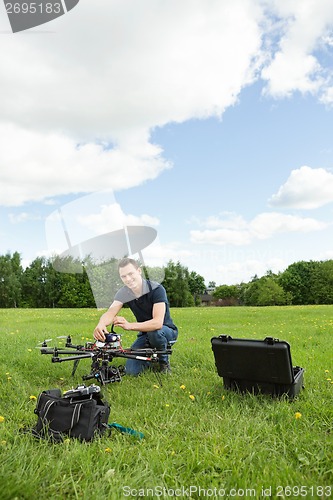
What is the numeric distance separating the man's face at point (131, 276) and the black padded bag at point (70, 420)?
A: 7.53 feet

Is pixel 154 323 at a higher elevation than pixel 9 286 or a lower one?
lower

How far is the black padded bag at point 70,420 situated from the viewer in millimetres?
3291

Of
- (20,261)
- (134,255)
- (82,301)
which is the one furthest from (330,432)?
(20,261)

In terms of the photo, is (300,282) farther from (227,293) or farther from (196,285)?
(196,285)

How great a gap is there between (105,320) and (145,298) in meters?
0.70

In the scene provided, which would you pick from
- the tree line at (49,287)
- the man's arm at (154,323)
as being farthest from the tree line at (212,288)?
the man's arm at (154,323)

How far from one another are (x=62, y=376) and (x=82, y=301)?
111ft

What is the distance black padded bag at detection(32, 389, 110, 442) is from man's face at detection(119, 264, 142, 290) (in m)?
2.29

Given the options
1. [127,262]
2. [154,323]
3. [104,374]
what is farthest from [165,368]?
[127,262]

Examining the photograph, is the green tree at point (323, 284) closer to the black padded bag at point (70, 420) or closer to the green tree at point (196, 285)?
the green tree at point (196, 285)

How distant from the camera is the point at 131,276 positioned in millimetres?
5555

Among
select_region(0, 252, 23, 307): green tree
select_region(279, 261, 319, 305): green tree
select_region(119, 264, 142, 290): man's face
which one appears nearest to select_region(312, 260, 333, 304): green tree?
select_region(279, 261, 319, 305): green tree

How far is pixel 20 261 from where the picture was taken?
6172cm

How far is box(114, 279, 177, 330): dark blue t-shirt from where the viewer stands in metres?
5.80
